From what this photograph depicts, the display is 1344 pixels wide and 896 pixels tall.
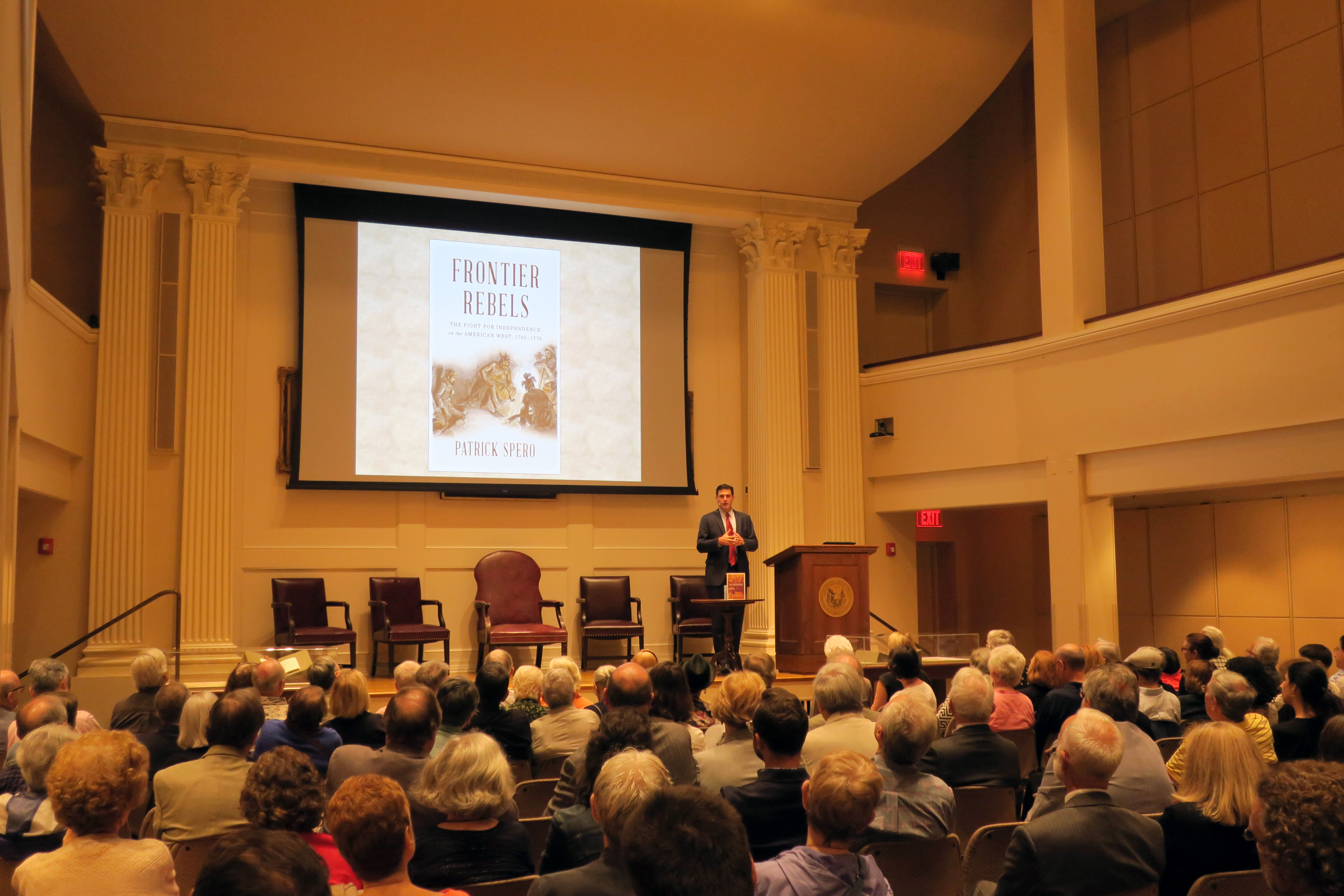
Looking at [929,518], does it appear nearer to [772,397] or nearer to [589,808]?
[772,397]

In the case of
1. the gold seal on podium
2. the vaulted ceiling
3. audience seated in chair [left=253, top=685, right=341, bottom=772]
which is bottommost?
audience seated in chair [left=253, top=685, right=341, bottom=772]

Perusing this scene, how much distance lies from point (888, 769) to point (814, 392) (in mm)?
7865

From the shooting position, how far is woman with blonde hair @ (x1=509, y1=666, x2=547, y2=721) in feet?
14.2

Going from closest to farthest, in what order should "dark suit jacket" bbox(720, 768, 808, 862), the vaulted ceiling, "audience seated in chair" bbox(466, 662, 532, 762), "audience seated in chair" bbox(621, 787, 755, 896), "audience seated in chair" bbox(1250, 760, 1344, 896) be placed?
"audience seated in chair" bbox(621, 787, 755, 896)
"audience seated in chair" bbox(1250, 760, 1344, 896)
"dark suit jacket" bbox(720, 768, 808, 862)
"audience seated in chair" bbox(466, 662, 532, 762)
the vaulted ceiling

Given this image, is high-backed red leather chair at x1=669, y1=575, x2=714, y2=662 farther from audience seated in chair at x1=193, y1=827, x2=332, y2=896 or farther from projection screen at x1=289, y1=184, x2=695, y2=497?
audience seated in chair at x1=193, y1=827, x2=332, y2=896

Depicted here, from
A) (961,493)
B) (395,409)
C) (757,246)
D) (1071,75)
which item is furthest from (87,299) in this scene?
(1071,75)

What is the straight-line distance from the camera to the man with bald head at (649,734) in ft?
9.29

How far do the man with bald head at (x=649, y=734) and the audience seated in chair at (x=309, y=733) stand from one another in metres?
0.79

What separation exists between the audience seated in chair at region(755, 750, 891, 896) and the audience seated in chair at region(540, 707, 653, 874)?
403mm

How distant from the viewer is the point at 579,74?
8.64m

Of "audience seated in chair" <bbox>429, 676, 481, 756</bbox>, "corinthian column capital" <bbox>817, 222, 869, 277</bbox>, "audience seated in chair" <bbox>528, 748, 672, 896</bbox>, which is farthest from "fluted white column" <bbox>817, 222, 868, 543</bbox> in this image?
"audience seated in chair" <bbox>528, 748, 672, 896</bbox>

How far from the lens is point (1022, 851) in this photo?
7.42 ft

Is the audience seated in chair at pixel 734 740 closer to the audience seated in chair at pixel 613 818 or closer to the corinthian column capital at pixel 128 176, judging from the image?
the audience seated in chair at pixel 613 818

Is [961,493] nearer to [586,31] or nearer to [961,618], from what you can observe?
[961,618]
